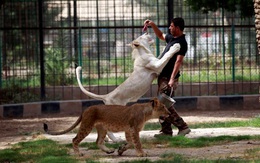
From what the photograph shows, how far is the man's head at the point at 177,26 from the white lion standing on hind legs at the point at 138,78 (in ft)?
0.90

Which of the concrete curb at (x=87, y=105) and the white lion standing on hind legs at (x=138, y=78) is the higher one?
the white lion standing on hind legs at (x=138, y=78)

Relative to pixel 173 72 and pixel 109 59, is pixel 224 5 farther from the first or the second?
pixel 173 72

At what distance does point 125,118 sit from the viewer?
10516 mm

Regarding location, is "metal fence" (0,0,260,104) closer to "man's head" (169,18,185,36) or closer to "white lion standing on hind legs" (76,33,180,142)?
"white lion standing on hind legs" (76,33,180,142)

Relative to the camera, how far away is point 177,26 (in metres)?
12.2

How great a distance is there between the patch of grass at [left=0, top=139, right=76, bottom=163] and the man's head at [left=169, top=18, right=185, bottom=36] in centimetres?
245

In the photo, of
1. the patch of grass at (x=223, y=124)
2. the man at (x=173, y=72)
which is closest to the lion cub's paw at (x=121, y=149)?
the man at (x=173, y=72)

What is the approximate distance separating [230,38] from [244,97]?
1.79 metres

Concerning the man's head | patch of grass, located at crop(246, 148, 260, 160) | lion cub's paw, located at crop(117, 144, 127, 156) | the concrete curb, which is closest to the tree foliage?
the concrete curb

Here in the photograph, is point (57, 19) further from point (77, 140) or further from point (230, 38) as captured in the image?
point (77, 140)

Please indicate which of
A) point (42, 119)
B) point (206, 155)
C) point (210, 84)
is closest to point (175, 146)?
point (206, 155)

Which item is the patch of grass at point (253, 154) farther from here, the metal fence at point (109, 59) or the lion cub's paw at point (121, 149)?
the metal fence at point (109, 59)

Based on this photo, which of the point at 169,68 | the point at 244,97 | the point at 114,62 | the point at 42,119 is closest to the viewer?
the point at 169,68

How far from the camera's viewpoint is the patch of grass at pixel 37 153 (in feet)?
33.9
